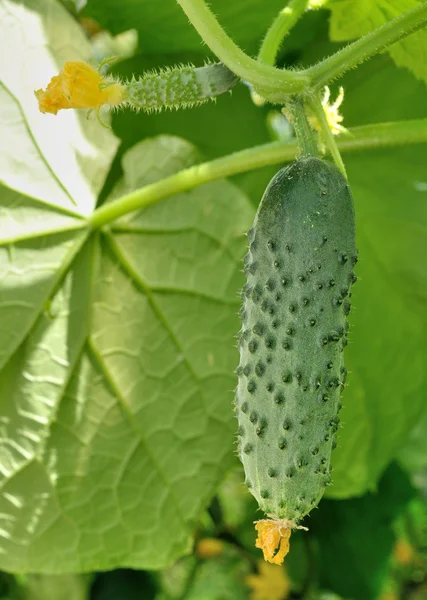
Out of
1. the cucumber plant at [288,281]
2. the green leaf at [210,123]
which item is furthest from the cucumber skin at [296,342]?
the green leaf at [210,123]

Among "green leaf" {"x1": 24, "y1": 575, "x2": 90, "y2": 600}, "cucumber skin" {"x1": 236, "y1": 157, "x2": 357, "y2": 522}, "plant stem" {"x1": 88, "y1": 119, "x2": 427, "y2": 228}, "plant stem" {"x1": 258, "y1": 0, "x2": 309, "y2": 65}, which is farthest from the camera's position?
"green leaf" {"x1": 24, "y1": 575, "x2": 90, "y2": 600}

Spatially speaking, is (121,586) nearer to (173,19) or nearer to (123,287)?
(123,287)

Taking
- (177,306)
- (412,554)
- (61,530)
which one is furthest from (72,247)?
(412,554)

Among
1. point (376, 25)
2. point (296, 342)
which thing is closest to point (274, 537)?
point (296, 342)

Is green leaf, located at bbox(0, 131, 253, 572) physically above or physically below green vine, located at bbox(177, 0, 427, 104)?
below

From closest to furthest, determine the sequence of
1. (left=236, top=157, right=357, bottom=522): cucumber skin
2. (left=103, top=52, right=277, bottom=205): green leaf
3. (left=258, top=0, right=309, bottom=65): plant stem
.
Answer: (left=236, top=157, right=357, bottom=522): cucumber skin → (left=258, top=0, right=309, bottom=65): plant stem → (left=103, top=52, right=277, bottom=205): green leaf

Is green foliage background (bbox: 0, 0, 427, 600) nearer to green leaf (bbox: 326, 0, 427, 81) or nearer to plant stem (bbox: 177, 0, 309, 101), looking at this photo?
green leaf (bbox: 326, 0, 427, 81)

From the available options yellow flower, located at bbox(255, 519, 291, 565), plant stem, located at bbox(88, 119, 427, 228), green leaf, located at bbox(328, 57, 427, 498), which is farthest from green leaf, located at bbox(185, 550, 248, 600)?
yellow flower, located at bbox(255, 519, 291, 565)
